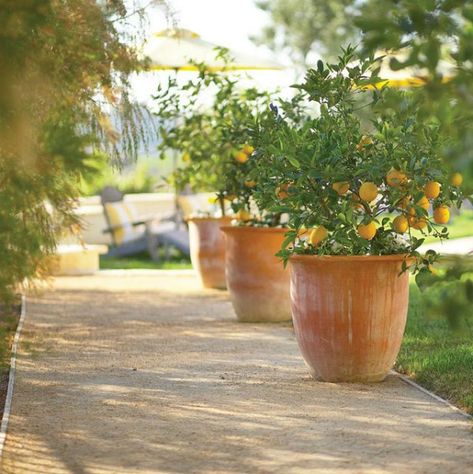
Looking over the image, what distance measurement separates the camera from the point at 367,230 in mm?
5477

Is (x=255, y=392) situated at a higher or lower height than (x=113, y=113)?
lower

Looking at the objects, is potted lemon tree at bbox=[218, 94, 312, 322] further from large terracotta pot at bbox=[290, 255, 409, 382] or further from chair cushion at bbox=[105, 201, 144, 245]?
chair cushion at bbox=[105, 201, 144, 245]

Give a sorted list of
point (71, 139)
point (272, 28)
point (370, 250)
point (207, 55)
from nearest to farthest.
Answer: point (71, 139)
point (370, 250)
point (207, 55)
point (272, 28)

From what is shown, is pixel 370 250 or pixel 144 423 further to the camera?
pixel 370 250

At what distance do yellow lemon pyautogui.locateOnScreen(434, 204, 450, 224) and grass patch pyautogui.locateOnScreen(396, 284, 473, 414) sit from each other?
22.5 inches

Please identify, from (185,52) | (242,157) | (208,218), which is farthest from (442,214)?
(185,52)

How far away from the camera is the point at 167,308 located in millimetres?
9312

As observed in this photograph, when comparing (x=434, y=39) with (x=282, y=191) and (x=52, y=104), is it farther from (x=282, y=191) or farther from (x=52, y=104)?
(x=52, y=104)

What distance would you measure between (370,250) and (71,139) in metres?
2.51

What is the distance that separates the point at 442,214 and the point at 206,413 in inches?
64.4

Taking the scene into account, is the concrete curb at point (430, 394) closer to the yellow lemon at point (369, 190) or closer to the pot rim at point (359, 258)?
the pot rim at point (359, 258)

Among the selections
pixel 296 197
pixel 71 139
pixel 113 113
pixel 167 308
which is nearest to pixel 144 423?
pixel 296 197

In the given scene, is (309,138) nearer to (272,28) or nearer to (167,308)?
(167,308)

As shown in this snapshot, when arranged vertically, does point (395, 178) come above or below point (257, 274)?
above
